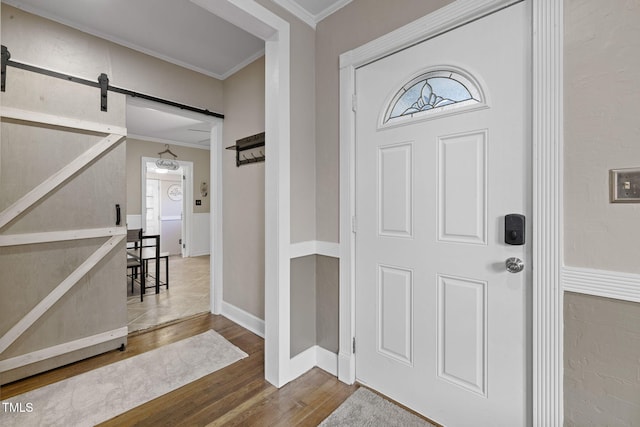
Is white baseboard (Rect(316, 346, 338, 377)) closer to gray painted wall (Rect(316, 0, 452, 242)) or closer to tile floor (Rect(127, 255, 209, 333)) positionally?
gray painted wall (Rect(316, 0, 452, 242))

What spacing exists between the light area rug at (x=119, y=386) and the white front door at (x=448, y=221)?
1197 mm

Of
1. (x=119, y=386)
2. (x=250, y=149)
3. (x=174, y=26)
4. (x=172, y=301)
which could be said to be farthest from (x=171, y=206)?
(x=119, y=386)

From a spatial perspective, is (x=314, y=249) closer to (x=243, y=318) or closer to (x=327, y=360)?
(x=327, y=360)

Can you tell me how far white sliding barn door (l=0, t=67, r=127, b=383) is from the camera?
183 cm

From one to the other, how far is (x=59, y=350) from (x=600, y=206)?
3267 millimetres

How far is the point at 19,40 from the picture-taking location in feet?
6.09

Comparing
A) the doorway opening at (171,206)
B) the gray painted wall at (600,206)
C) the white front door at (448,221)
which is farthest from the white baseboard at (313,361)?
the doorway opening at (171,206)

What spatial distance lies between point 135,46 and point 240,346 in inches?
108

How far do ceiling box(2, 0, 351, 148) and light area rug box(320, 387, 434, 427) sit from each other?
2530 millimetres

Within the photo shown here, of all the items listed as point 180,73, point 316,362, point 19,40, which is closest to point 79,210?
point 19,40

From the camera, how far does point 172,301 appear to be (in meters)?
3.31

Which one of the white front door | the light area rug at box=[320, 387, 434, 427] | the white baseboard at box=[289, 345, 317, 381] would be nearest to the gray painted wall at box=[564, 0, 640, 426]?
the white front door

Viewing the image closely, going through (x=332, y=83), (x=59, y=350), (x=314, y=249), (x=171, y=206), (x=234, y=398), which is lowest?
(x=234, y=398)

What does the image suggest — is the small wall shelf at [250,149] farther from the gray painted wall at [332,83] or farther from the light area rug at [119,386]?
the light area rug at [119,386]
